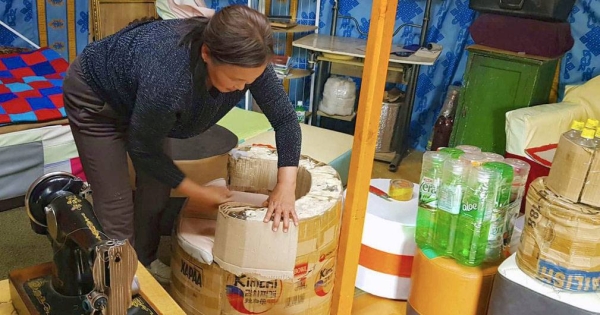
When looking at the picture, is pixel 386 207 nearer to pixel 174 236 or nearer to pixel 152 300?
pixel 174 236

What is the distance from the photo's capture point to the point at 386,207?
2000 millimetres

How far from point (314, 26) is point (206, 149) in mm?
1604

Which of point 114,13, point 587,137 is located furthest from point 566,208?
point 114,13

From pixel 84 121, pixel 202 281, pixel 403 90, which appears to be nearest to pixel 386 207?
pixel 202 281

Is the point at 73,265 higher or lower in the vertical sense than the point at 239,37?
lower

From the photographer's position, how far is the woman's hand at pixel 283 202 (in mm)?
1368

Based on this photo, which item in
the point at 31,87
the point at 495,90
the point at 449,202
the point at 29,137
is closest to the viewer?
the point at 449,202

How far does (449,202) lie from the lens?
1.66m

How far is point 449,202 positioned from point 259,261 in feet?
2.10

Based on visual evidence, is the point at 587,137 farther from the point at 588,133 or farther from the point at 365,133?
the point at 365,133

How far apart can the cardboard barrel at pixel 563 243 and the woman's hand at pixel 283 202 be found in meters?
0.68

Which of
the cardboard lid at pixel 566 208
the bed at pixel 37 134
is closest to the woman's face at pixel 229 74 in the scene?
the cardboard lid at pixel 566 208

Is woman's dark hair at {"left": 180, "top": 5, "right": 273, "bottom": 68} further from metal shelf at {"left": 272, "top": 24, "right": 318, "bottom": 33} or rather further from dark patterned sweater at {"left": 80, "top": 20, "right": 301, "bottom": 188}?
metal shelf at {"left": 272, "top": 24, "right": 318, "bottom": 33}

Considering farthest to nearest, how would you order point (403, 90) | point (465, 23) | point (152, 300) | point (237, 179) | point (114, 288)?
point (403, 90) < point (465, 23) < point (237, 179) < point (152, 300) < point (114, 288)
